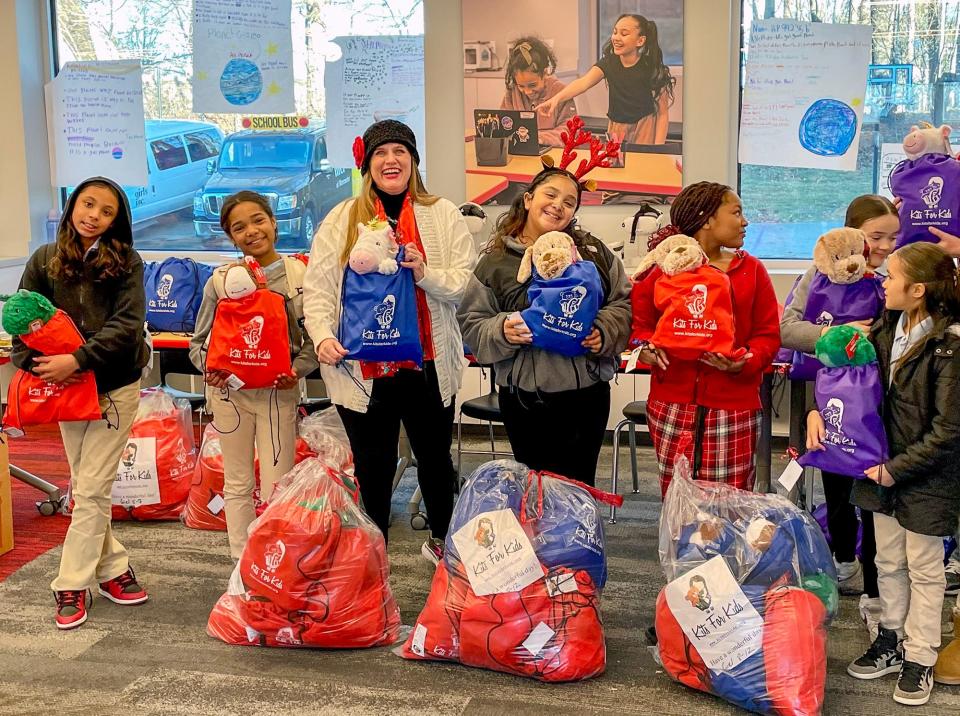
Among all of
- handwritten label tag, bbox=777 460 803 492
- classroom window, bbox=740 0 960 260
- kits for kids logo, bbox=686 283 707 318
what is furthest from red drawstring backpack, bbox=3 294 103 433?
classroom window, bbox=740 0 960 260

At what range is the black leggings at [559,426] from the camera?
274cm

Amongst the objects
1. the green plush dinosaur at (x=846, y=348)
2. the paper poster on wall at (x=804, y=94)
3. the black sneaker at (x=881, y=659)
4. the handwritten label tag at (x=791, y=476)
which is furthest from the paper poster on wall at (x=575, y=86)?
the black sneaker at (x=881, y=659)

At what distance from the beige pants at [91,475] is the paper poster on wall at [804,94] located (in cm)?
324

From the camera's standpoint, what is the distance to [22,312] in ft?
9.22

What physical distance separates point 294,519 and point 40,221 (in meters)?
3.96

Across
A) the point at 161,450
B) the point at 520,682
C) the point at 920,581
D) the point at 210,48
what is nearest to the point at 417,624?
the point at 520,682

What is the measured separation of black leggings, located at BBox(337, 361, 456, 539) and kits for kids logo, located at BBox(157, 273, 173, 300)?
1.83m

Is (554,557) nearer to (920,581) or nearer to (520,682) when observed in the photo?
(520,682)

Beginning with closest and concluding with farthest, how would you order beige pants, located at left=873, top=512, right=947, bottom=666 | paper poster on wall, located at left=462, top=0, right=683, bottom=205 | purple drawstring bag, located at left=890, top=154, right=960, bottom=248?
beige pants, located at left=873, top=512, right=947, bottom=666, purple drawstring bag, located at left=890, top=154, right=960, bottom=248, paper poster on wall, located at left=462, top=0, right=683, bottom=205

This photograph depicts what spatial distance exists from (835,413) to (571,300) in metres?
0.68

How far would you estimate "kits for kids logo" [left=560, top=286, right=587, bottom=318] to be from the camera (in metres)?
2.60

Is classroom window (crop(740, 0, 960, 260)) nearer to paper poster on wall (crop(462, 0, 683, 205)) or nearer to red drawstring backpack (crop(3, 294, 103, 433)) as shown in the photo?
paper poster on wall (crop(462, 0, 683, 205))

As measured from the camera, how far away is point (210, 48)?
223 inches

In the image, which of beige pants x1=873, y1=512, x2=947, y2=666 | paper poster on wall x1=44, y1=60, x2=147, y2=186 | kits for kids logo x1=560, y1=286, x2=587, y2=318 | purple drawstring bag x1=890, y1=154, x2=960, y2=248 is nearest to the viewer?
beige pants x1=873, y1=512, x2=947, y2=666
